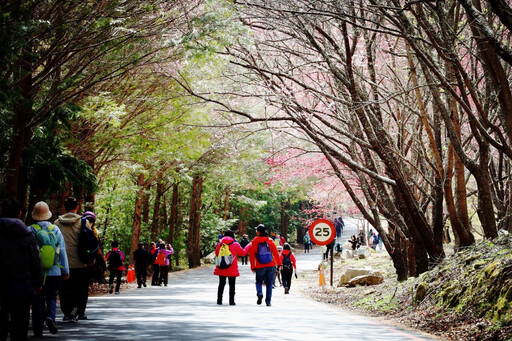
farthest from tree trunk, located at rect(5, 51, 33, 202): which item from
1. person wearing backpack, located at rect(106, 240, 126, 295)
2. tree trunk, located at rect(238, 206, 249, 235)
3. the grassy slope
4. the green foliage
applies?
tree trunk, located at rect(238, 206, 249, 235)

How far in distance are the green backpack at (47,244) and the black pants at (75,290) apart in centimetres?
170

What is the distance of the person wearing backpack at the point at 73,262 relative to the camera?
31.4 ft

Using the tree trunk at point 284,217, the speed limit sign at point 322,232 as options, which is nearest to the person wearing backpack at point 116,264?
the speed limit sign at point 322,232

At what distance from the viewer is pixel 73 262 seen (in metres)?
9.61

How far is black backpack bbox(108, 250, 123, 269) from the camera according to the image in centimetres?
2080

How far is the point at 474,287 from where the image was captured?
995 centimetres

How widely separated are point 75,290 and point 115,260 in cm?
1122

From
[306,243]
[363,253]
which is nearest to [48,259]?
[363,253]

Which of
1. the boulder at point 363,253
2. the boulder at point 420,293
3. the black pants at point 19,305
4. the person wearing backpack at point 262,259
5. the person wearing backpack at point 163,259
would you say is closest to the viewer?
the black pants at point 19,305

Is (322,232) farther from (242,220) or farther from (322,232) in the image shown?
(242,220)

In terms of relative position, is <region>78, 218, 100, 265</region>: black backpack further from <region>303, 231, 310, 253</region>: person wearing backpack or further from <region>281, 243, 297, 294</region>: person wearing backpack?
<region>303, 231, 310, 253</region>: person wearing backpack

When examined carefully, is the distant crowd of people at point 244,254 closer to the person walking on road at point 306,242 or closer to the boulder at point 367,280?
the boulder at point 367,280

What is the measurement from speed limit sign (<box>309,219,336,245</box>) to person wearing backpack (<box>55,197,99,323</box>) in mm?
10787

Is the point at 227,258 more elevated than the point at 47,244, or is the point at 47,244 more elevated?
the point at 47,244
